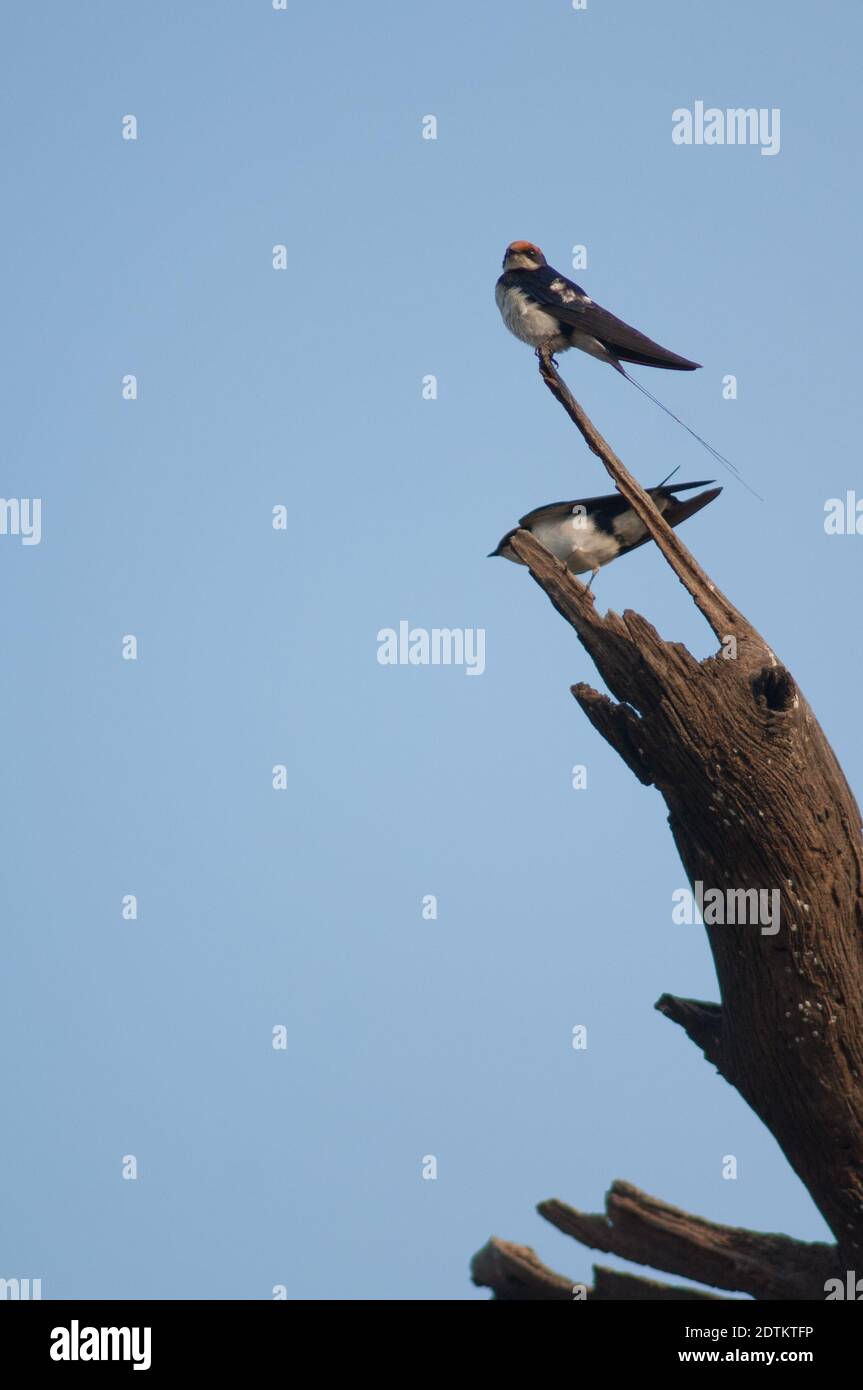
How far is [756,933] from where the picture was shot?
6430 millimetres

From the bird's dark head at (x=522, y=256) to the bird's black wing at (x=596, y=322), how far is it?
53cm

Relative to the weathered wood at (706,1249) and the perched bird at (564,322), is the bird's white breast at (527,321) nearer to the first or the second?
the perched bird at (564,322)

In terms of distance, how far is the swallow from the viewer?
330 inches

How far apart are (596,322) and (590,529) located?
1.23m

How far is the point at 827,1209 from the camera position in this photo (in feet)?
21.6

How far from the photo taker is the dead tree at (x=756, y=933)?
6410 mm

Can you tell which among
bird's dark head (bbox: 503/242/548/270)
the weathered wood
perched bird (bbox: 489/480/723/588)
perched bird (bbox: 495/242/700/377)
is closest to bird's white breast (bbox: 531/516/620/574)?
perched bird (bbox: 489/480/723/588)

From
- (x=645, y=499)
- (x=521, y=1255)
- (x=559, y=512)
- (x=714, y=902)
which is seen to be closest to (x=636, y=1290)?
(x=521, y=1255)

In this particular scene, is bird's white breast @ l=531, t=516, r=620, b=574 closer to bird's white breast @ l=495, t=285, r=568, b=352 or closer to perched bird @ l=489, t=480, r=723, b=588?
perched bird @ l=489, t=480, r=723, b=588

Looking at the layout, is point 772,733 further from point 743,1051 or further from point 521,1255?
point 521,1255

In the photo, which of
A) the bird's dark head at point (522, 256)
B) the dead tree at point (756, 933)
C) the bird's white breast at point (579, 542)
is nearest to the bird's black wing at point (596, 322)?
the bird's dark head at point (522, 256)

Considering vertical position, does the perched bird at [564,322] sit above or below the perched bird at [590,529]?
above
